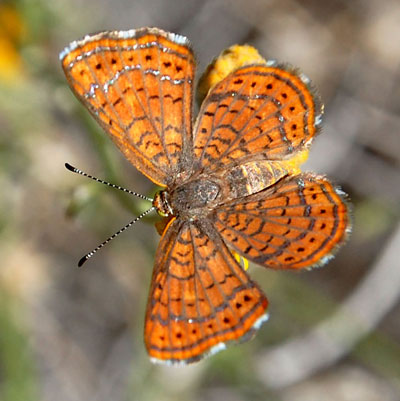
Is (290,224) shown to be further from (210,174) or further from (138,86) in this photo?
(138,86)

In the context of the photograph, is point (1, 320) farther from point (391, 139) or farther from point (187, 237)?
point (391, 139)

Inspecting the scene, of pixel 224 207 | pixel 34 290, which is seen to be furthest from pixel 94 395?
pixel 224 207

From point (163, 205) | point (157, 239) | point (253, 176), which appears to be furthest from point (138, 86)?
point (157, 239)

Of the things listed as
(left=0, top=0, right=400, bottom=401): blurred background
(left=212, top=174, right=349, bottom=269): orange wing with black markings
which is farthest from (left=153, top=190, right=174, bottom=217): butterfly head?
(left=0, top=0, right=400, bottom=401): blurred background

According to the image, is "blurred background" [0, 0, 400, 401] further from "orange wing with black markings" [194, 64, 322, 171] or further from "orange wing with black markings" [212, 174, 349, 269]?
"orange wing with black markings" [212, 174, 349, 269]

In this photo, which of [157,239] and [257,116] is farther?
[157,239]

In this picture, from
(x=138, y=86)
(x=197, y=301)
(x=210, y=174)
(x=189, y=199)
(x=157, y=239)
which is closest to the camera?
(x=197, y=301)

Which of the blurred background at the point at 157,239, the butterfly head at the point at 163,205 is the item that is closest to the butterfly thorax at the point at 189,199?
the butterfly head at the point at 163,205
